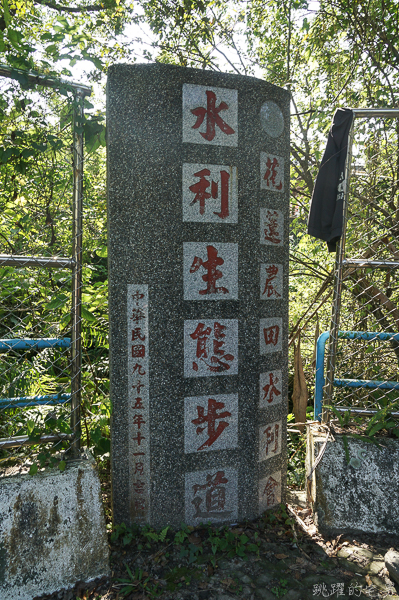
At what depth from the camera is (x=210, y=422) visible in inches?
105

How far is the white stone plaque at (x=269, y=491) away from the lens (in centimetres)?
284

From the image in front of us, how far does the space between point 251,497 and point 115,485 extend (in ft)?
3.19

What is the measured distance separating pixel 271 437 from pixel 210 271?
4.31 ft

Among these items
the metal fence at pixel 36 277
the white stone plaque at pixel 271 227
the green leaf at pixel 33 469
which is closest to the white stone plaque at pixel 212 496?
the metal fence at pixel 36 277

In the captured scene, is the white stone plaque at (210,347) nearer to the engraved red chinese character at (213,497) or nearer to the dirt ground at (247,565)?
the engraved red chinese character at (213,497)

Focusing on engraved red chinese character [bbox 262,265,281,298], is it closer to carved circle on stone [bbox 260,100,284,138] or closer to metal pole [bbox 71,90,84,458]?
carved circle on stone [bbox 260,100,284,138]

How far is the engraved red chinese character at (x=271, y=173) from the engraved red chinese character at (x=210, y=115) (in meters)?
0.41

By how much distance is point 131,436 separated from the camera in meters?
2.54

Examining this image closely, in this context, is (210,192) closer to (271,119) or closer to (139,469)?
(271,119)

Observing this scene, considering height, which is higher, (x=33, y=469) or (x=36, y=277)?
(x=36, y=277)

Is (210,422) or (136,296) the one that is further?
(210,422)

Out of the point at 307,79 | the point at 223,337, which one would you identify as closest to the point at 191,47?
the point at 307,79

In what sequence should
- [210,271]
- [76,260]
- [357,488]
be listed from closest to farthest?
1. [76,260]
2. [210,271]
3. [357,488]

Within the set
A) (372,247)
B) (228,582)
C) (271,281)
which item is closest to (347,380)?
(271,281)
